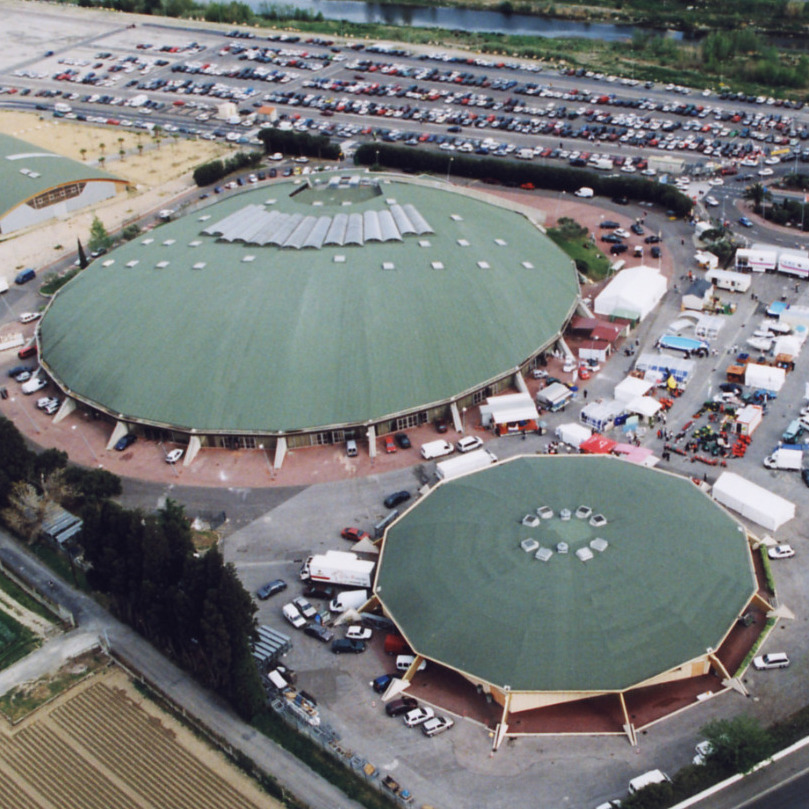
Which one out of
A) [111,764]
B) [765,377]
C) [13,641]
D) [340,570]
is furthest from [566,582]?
[765,377]

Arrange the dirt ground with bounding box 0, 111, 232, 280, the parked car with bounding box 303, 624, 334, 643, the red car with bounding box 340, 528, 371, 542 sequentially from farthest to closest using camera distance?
the dirt ground with bounding box 0, 111, 232, 280 < the red car with bounding box 340, 528, 371, 542 < the parked car with bounding box 303, 624, 334, 643

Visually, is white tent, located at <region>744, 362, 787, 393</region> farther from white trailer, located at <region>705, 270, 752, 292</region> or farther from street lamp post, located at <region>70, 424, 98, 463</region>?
street lamp post, located at <region>70, 424, 98, 463</region>

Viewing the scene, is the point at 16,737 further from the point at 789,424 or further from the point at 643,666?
the point at 789,424

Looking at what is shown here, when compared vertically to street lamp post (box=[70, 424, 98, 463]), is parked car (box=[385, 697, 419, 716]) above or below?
below

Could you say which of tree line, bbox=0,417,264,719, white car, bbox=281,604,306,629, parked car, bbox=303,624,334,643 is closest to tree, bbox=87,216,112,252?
tree line, bbox=0,417,264,719

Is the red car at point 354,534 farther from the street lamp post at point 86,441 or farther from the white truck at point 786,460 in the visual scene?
the white truck at point 786,460

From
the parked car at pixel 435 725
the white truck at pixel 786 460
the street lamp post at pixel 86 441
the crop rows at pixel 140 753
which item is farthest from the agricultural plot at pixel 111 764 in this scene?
the white truck at pixel 786 460

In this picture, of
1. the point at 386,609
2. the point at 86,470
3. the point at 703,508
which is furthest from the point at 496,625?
the point at 86,470
